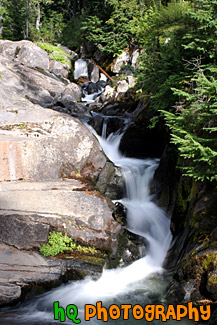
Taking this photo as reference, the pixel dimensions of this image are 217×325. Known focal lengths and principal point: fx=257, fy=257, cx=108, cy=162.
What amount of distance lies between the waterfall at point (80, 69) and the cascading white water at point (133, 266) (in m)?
13.8

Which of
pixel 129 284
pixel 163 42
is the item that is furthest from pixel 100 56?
pixel 129 284

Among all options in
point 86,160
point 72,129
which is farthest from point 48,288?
point 72,129

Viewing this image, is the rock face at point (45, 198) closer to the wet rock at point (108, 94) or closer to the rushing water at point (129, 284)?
the rushing water at point (129, 284)

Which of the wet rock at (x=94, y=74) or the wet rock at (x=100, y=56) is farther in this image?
the wet rock at (x=100, y=56)

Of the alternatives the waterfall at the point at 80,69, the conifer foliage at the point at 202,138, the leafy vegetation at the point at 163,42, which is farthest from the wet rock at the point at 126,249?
the waterfall at the point at 80,69

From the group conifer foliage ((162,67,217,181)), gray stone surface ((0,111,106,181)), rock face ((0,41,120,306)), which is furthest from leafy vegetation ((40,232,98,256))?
conifer foliage ((162,67,217,181))

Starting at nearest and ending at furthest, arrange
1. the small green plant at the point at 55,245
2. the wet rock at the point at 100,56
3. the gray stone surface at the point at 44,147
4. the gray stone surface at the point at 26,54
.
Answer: the small green plant at the point at 55,245 < the gray stone surface at the point at 44,147 < the gray stone surface at the point at 26,54 < the wet rock at the point at 100,56

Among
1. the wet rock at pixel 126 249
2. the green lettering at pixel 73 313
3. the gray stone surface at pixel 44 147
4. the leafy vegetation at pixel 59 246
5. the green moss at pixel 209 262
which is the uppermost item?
the gray stone surface at pixel 44 147

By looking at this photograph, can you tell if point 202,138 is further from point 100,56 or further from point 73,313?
point 100,56

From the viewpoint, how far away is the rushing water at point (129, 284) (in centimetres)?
462

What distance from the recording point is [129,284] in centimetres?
572

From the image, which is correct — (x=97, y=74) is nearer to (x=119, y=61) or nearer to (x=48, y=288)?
(x=119, y=61)

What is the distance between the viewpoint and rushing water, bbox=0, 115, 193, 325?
4.62m

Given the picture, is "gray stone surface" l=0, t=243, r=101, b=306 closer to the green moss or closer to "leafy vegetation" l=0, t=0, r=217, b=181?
the green moss
